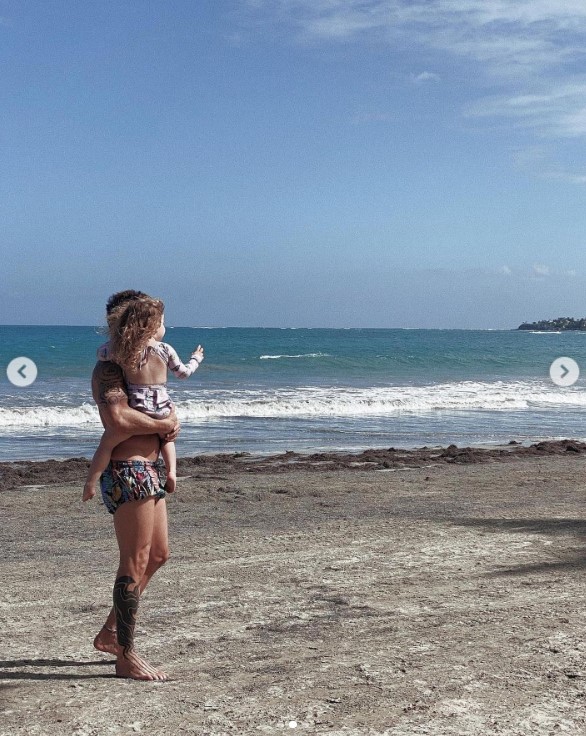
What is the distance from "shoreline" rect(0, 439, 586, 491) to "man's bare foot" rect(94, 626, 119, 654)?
7.45m

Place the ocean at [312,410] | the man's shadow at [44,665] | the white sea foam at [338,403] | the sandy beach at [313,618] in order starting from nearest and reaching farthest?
the sandy beach at [313,618] → the man's shadow at [44,665] → the ocean at [312,410] → the white sea foam at [338,403]

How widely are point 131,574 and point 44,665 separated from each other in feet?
2.41

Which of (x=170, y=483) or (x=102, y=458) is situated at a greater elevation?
(x=102, y=458)

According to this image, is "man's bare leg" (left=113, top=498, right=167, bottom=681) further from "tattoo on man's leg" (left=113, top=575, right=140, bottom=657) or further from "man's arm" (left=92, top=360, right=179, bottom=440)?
"man's arm" (left=92, top=360, right=179, bottom=440)

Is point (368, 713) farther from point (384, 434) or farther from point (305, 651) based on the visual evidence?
point (384, 434)

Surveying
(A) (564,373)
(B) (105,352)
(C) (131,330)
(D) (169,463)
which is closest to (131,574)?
(D) (169,463)

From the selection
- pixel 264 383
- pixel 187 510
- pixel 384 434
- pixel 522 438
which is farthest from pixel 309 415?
pixel 187 510

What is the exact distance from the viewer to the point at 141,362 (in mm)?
4312

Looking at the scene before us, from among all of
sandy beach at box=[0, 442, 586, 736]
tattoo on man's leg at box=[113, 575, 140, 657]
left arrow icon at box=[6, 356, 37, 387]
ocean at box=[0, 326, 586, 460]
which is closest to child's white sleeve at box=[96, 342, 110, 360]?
tattoo on man's leg at box=[113, 575, 140, 657]

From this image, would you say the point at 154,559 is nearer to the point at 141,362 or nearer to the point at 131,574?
the point at 131,574

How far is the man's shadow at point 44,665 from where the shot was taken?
443 centimetres

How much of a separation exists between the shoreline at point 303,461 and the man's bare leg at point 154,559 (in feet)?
24.5

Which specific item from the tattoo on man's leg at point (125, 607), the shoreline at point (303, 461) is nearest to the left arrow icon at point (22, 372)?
the shoreline at point (303, 461)

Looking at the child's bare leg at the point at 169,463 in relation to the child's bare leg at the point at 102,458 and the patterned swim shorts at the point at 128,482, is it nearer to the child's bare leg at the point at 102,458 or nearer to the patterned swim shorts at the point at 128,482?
the patterned swim shorts at the point at 128,482
